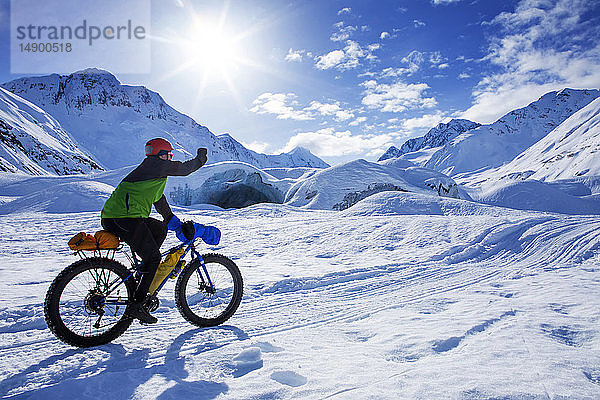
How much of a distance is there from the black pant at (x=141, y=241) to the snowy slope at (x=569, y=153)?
7753 cm

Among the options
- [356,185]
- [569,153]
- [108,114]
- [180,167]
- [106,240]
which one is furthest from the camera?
[108,114]

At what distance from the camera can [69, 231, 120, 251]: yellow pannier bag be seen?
3189mm

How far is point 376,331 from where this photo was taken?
3.59 metres

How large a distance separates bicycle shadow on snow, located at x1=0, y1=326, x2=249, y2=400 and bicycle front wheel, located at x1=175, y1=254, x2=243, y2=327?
802 mm

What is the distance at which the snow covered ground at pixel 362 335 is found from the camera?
2412mm

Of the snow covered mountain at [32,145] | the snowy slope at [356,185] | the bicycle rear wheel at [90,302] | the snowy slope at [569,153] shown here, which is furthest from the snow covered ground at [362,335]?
the snowy slope at [569,153]

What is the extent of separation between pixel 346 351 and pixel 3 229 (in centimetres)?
1380

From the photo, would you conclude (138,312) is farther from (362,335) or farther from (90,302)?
(362,335)

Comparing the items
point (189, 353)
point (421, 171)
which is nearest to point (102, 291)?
point (189, 353)

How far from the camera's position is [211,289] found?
408 cm

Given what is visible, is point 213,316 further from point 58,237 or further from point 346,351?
point 58,237

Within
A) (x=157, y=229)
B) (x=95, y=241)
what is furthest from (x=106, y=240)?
(x=157, y=229)

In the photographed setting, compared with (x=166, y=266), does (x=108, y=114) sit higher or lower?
higher

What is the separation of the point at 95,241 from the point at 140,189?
69 centimetres
